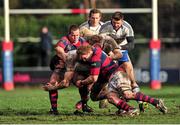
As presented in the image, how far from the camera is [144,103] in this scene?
12.9 m

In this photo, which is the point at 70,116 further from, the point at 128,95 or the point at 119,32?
the point at 119,32

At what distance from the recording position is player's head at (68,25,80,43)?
12148mm

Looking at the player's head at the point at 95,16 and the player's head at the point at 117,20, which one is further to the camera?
the player's head at the point at 95,16

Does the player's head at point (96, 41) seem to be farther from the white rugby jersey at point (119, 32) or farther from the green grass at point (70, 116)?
the green grass at point (70, 116)

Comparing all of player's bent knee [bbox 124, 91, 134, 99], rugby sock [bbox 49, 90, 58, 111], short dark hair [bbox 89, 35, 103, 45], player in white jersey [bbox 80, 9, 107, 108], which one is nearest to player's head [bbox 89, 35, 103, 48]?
short dark hair [bbox 89, 35, 103, 45]

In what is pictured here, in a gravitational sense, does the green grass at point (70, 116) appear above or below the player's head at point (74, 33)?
below

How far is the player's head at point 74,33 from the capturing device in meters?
12.1

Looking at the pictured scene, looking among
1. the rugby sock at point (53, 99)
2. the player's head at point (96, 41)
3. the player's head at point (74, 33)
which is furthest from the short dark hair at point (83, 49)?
the rugby sock at point (53, 99)

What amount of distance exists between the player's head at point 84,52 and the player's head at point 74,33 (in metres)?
0.73

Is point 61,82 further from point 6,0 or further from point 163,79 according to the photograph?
point 163,79

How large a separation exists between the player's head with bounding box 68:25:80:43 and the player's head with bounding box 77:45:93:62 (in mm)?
725

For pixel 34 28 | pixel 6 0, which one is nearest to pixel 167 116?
pixel 6 0

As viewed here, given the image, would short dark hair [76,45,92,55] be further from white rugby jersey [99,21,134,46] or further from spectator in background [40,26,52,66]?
spectator in background [40,26,52,66]

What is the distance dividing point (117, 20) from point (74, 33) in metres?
1.00
